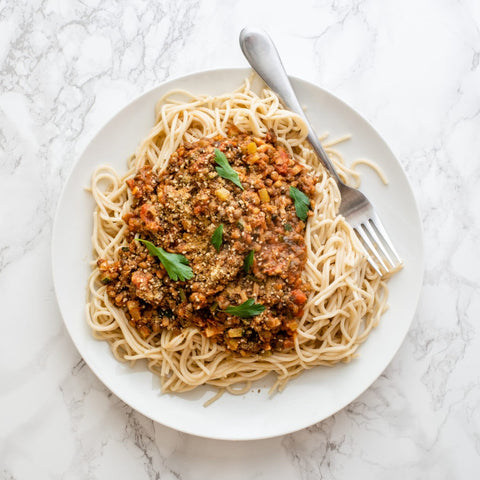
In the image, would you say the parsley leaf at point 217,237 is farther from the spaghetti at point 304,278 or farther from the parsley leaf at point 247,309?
the spaghetti at point 304,278

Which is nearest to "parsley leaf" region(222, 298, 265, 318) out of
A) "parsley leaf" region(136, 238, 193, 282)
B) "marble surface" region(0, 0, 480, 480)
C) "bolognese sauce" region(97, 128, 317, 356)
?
"bolognese sauce" region(97, 128, 317, 356)

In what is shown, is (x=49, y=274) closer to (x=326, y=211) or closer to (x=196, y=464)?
(x=196, y=464)

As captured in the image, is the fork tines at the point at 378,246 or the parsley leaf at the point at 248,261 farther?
the fork tines at the point at 378,246

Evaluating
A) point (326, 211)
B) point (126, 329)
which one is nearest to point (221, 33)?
point (326, 211)

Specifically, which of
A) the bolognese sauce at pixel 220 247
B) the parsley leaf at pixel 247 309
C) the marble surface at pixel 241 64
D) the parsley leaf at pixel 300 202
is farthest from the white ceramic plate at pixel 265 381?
the parsley leaf at pixel 247 309

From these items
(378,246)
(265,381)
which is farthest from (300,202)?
(265,381)
